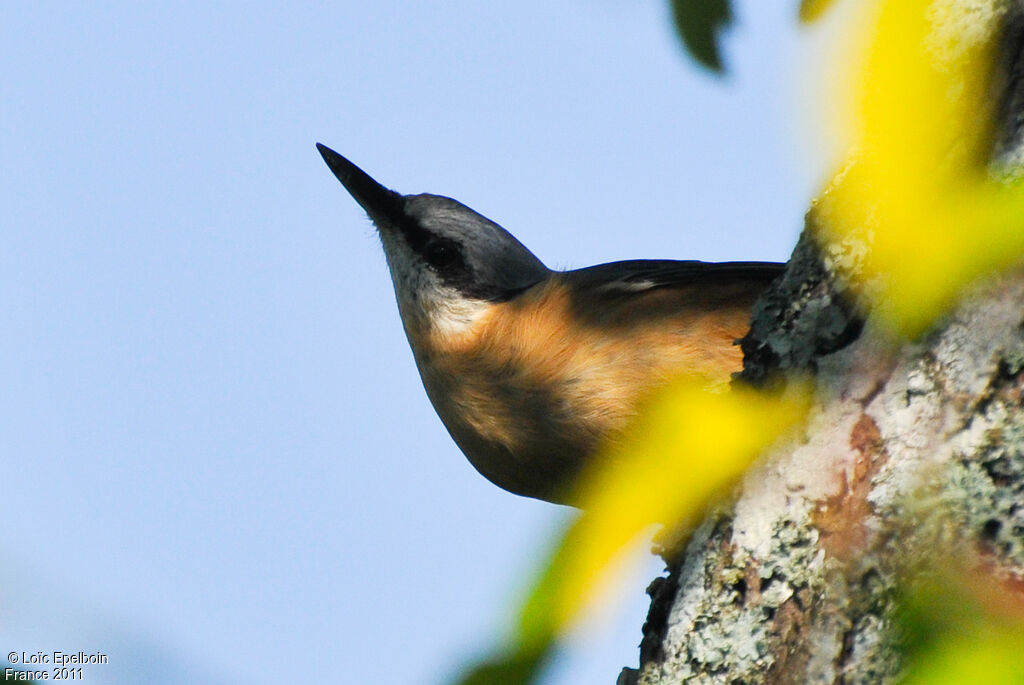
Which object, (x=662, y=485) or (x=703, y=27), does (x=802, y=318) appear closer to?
(x=662, y=485)

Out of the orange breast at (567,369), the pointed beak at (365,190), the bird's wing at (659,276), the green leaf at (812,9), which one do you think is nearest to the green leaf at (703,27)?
the green leaf at (812,9)

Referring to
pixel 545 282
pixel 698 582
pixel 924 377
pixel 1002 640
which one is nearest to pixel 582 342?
pixel 545 282

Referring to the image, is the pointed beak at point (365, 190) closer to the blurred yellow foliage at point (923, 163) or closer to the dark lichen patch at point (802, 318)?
the dark lichen patch at point (802, 318)

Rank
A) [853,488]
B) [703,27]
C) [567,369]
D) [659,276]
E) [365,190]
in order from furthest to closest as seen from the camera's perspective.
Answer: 1. [365,190]
2. [659,276]
3. [567,369]
4. [703,27]
5. [853,488]

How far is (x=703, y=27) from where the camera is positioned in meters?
1.86

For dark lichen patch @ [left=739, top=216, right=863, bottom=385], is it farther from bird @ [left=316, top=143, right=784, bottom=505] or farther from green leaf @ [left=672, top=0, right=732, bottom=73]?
bird @ [left=316, top=143, right=784, bottom=505]

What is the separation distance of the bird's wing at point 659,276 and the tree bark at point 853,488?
2088 millimetres

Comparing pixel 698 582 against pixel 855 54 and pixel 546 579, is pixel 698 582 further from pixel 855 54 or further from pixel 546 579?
pixel 855 54

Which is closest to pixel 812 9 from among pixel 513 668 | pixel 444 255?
pixel 513 668

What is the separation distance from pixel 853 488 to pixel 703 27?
867mm

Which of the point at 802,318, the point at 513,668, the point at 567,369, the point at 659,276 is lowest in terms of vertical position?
the point at 513,668

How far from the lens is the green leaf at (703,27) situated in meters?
1.86

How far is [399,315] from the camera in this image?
15.6 ft

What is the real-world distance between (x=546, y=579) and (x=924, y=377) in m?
0.57
